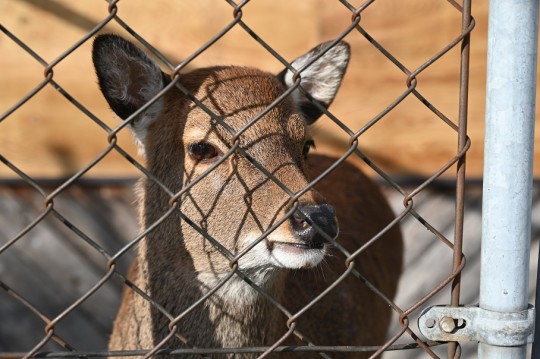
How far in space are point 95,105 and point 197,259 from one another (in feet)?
8.99

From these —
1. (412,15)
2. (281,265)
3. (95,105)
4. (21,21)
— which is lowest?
(281,265)

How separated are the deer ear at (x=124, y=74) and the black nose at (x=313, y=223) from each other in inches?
31.4

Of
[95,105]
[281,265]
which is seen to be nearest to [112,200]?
[95,105]

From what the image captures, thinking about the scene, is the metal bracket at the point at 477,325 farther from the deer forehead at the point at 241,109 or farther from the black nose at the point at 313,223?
the deer forehead at the point at 241,109

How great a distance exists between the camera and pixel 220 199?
2.98 meters

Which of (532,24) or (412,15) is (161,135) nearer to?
(532,24)

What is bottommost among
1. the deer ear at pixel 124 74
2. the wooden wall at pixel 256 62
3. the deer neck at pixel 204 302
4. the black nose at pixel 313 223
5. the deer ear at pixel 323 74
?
the deer neck at pixel 204 302

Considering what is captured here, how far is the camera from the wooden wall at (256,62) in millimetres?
5438

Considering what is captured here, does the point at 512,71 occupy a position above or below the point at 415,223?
below

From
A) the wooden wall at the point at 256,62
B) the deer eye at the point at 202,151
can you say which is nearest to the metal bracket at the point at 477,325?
the deer eye at the point at 202,151

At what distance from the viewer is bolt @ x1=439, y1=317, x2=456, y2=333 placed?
91.8 inches

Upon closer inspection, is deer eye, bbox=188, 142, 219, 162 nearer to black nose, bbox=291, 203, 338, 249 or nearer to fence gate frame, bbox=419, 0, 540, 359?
black nose, bbox=291, 203, 338, 249

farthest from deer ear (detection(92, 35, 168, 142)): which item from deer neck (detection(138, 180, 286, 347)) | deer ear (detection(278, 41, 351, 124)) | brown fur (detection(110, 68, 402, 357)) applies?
deer ear (detection(278, 41, 351, 124))

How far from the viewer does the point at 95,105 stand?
18.1ft
